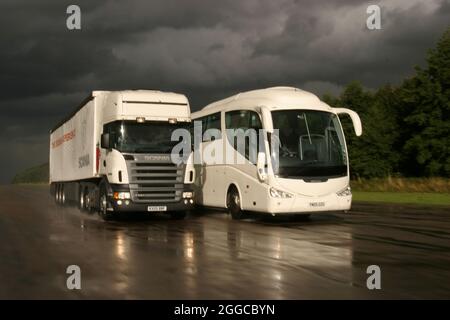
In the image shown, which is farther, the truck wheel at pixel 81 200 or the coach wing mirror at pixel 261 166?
the truck wheel at pixel 81 200

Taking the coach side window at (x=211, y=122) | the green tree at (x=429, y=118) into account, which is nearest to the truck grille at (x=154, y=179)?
the coach side window at (x=211, y=122)

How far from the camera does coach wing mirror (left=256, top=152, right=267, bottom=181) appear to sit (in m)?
Answer: 16.6

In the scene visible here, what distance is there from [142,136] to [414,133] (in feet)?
135

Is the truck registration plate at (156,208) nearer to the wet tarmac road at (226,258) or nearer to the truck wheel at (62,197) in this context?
the wet tarmac road at (226,258)

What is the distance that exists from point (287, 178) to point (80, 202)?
30.4ft

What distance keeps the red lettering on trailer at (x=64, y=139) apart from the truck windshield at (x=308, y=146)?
10.2 meters

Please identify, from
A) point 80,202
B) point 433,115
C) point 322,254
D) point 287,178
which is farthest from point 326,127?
point 433,115

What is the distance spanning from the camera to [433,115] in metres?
52.3

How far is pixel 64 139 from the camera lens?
2733 cm

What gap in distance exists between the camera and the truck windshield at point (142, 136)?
694 inches

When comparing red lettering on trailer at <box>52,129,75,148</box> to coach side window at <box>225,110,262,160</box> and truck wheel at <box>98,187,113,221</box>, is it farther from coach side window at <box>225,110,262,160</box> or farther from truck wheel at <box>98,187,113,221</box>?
coach side window at <box>225,110,262,160</box>

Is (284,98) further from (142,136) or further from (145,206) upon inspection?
(145,206)

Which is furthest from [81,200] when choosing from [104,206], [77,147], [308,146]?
[308,146]
